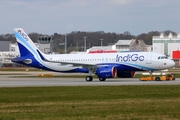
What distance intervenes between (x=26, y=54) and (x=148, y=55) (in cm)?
1747

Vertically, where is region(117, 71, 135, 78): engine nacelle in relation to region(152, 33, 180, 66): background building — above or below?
below

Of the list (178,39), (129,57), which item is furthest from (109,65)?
(178,39)

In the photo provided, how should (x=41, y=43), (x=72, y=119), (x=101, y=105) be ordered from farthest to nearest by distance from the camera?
(x=41, y=43), (x=101, y=105), (x=72, y=119)

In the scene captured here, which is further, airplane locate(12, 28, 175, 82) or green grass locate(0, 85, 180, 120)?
airplane locate(12, 28, 175, 82)

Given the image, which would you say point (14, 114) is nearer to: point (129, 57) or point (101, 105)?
point (101, 105)

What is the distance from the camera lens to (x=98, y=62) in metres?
60.6

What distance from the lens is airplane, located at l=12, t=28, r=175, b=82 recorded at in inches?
2271

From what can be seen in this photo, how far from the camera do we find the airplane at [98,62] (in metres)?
57.7

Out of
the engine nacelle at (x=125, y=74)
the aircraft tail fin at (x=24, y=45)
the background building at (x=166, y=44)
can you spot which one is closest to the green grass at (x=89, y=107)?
the engine nacelle at (x=125, y=74)

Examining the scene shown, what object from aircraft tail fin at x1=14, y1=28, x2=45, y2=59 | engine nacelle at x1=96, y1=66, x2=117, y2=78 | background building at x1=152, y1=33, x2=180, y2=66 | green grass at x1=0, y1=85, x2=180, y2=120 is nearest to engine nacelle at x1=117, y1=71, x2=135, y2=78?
engine nacelle at x1=96, y1=66, x2=117, y2=78

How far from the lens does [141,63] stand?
2276 inches

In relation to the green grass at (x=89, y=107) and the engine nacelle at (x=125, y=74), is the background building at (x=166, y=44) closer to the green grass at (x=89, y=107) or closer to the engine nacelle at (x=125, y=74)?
the engine nacelle at (x=125, y=74)

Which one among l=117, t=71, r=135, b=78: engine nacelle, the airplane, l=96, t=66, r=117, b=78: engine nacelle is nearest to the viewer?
l=96, t=66, r=117, b=78: engine nacelle

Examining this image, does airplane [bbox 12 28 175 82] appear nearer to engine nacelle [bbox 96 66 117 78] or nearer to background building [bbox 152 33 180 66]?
engine nacelle [bbox 96 66 117 78]
